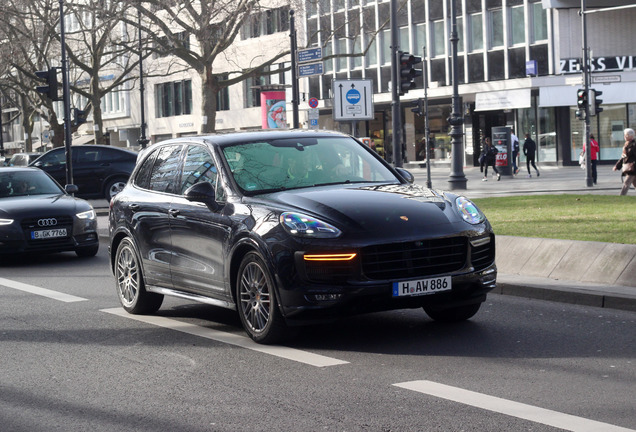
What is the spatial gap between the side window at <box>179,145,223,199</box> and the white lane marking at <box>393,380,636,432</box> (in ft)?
10.4

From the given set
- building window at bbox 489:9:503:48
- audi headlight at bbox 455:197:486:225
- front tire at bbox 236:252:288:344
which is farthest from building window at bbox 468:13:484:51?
front tire at bbox 236:252:288:344

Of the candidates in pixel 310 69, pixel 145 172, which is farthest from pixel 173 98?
pixel 145 172

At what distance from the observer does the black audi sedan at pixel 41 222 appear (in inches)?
622

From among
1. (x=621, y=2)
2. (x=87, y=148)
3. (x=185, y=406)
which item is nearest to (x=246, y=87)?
(x=621, y=2)

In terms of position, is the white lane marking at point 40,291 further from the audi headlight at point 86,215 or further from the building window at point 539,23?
the building window at point 539,23

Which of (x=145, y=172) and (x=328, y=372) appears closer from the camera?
(x=328, y=372)

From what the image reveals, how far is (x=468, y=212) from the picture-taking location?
8.32 meters

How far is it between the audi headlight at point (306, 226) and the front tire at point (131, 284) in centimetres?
257

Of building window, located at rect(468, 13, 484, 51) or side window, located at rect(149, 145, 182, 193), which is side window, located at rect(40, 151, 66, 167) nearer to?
side window, located at rect(149, 145, 182, 193)

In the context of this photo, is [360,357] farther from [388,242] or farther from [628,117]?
[628,117]

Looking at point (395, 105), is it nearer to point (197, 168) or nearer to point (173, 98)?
point (197, 168)

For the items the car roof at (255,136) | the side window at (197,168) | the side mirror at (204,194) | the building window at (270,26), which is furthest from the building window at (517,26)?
the side mirror at (204,194)

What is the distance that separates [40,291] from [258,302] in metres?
5.07

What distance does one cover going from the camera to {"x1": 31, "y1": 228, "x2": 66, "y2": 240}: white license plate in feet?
52.1
